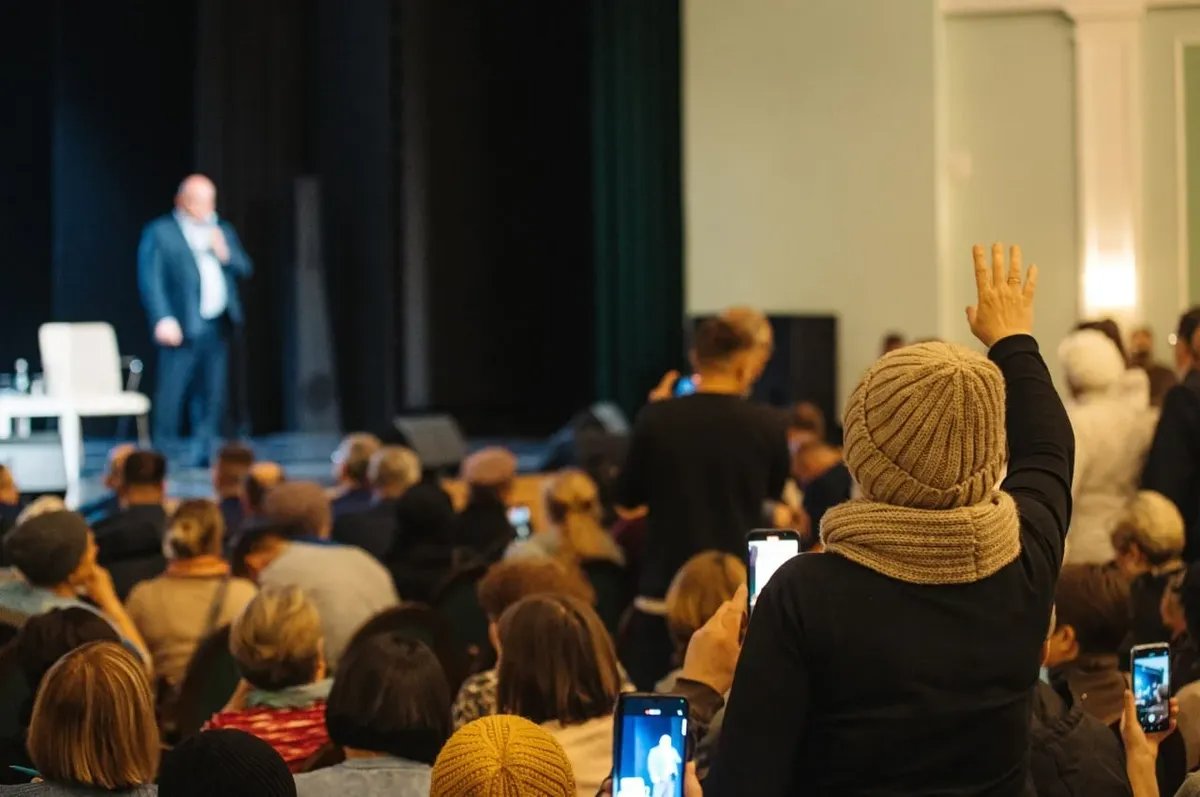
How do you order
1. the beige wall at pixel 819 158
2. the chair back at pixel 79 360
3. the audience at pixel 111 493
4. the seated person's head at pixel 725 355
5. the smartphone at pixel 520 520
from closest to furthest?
the seated person's head at pixel 725 355 → the audience at pixel 111 493 → the smartphone at pixel 520 520 → the chair back at pixel 79 360 → the beige wall at pixel 819 158

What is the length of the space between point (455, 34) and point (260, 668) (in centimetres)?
838

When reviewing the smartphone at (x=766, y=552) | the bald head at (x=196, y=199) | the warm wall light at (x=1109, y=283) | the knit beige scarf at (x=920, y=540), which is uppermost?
the bald head at (x=196, y=199)

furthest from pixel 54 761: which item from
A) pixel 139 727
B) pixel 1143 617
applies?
pixel 1143 617

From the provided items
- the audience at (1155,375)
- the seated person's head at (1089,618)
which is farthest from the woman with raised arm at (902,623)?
the audience at (1155,375)

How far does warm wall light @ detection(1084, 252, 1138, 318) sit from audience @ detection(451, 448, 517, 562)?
218 inches

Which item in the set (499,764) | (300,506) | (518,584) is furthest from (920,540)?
(300,506)

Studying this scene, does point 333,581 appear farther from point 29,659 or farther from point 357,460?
point 357,460

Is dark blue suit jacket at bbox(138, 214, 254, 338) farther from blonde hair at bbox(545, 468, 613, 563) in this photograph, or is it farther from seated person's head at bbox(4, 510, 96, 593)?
seated person's head at bbox(4, 510, 96, 593)

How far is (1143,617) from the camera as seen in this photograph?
3.32 m

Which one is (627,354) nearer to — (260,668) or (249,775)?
(260,668)

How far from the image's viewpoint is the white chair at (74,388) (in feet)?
25.6

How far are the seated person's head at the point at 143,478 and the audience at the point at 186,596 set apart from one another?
91cm

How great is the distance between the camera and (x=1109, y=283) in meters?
9.71

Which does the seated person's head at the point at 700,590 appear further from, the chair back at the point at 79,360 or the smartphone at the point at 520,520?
the chair back at the point at 79,360
